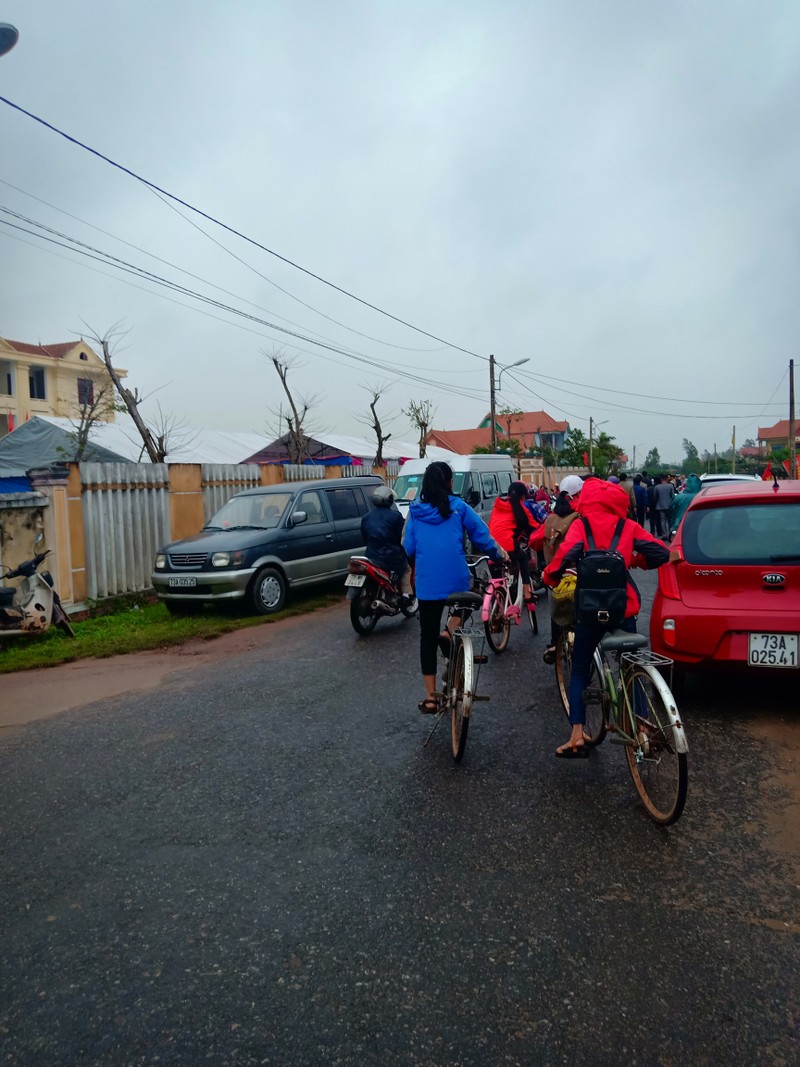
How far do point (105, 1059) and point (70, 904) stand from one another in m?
1.06

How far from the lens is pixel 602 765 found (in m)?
4.79

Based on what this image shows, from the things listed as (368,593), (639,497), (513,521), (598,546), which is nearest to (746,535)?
(598,546)

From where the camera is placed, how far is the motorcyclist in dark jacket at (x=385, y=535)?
9.18m

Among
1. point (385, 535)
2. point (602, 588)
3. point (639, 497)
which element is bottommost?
point (602, 588)

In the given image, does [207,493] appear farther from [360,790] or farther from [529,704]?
[360,790]

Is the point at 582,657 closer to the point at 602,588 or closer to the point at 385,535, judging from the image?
the point at 602,588

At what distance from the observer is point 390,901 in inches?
128

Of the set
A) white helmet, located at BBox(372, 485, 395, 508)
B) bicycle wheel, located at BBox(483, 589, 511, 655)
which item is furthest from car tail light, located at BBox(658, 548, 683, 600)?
white helmet, located at BBox(372, 485, 395, 508)

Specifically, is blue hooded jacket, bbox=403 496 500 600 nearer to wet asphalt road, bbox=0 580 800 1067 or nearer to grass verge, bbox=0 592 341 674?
wet asphalt road, bbox=0 580 800 1067

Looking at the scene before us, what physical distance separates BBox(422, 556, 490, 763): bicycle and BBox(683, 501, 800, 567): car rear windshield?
5.82ft

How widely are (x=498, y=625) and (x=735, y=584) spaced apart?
2942 millimetres

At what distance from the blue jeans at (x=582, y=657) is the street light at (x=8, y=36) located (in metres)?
6.49

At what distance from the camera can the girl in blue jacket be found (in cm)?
517

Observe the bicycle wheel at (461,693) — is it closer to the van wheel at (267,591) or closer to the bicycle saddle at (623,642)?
the bicycle saddle at (623,642)
